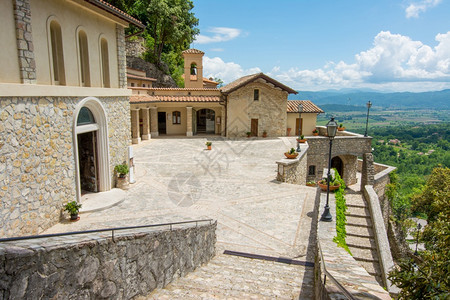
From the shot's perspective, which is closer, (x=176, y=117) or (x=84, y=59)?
(x=84, y=59)

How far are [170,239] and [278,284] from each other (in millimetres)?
2490

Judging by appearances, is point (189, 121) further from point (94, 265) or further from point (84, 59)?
point (94, 265)

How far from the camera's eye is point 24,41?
7352 millimetres

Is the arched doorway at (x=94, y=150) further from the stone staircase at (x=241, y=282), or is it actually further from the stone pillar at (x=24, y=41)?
the stone staircase at (x=241, y=282)

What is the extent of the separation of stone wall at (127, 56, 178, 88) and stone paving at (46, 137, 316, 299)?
20.2 meters

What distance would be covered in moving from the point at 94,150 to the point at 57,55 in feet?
11.7

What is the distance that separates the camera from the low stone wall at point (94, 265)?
349 centimetres

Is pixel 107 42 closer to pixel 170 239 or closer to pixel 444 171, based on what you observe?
pixel 170 239

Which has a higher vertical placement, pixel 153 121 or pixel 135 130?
pixel 153 121

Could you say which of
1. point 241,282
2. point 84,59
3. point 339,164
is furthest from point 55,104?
point 339,164

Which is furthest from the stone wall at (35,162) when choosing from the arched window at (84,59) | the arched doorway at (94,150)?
the arched window at (84,59)

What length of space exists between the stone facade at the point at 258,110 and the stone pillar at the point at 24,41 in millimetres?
19373

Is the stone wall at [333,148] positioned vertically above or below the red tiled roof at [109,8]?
below

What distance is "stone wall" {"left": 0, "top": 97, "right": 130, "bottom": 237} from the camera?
677 centimetres
